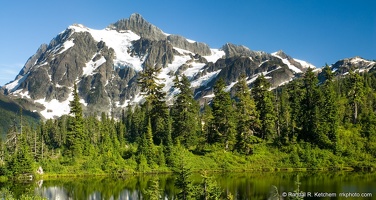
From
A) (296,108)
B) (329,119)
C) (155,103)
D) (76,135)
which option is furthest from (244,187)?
(76,135)

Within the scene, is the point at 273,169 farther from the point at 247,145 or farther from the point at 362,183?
the point at 362,183

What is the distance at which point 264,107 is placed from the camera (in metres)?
81.2

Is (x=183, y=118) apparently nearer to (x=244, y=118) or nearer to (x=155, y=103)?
(x=155, y=103)

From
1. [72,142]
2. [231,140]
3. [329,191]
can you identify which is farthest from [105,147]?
[329,191]

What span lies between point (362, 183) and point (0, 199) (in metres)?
42.7

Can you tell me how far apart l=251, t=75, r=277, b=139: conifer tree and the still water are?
15.4 meters

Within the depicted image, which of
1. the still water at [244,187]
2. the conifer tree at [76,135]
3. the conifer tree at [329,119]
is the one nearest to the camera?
the still water at [244,187]

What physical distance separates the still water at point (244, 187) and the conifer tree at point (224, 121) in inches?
437

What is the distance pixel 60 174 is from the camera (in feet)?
247

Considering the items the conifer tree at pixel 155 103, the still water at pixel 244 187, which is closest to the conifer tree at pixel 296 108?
the still water at pixel 244 187

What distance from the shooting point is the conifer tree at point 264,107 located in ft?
266

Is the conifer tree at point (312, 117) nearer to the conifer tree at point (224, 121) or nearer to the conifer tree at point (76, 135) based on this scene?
the conifer tree at point (224, 121)

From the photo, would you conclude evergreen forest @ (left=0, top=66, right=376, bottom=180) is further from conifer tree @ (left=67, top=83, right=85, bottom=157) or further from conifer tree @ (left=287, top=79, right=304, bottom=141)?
conifer tree @ (left=287, top=79, right=304, bottom=141)

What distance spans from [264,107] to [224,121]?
8.92 meters
